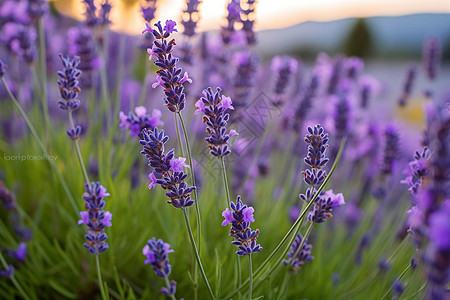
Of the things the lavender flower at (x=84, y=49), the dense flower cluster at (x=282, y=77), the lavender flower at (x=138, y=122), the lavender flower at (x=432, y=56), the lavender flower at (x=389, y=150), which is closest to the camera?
the lavender flower at (x=138, y=122)

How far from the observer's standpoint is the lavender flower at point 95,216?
32.5 inches

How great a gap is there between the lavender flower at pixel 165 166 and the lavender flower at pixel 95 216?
0.44 ft

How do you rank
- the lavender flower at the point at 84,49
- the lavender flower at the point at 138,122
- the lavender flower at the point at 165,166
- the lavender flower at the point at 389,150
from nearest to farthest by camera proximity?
1. the lavender flower at the point at 165,166
2. the lavender flower at the point at 138,122
3. the lavender flower at the point at 389,150
4. the lavender flower at the point at 84,49

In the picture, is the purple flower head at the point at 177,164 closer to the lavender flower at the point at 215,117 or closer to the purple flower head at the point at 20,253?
the lavender flower at the point at 215,117

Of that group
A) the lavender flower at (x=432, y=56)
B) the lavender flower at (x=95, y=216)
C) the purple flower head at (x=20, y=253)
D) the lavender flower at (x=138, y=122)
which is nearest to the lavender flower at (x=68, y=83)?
the lavender flower at (x=138, y=122)

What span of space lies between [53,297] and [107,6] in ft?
3.64

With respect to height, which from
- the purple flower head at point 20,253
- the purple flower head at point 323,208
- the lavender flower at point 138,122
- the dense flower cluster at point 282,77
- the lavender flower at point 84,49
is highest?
the lavender flower at point 84,49

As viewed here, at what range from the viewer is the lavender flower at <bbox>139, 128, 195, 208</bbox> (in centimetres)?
76

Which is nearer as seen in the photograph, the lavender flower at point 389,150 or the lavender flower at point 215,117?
the lavender flower at point 215,117

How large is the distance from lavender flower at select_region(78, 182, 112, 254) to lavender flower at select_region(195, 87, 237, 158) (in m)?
0.25

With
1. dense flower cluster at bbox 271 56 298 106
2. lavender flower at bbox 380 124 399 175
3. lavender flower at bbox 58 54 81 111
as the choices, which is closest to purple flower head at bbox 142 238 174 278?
lavender flower at bbox 58 54 81 111

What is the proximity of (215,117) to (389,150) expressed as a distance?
2.66 feet

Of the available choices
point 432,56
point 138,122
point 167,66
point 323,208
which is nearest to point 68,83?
point 138,122

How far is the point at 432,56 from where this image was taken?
207 cm
